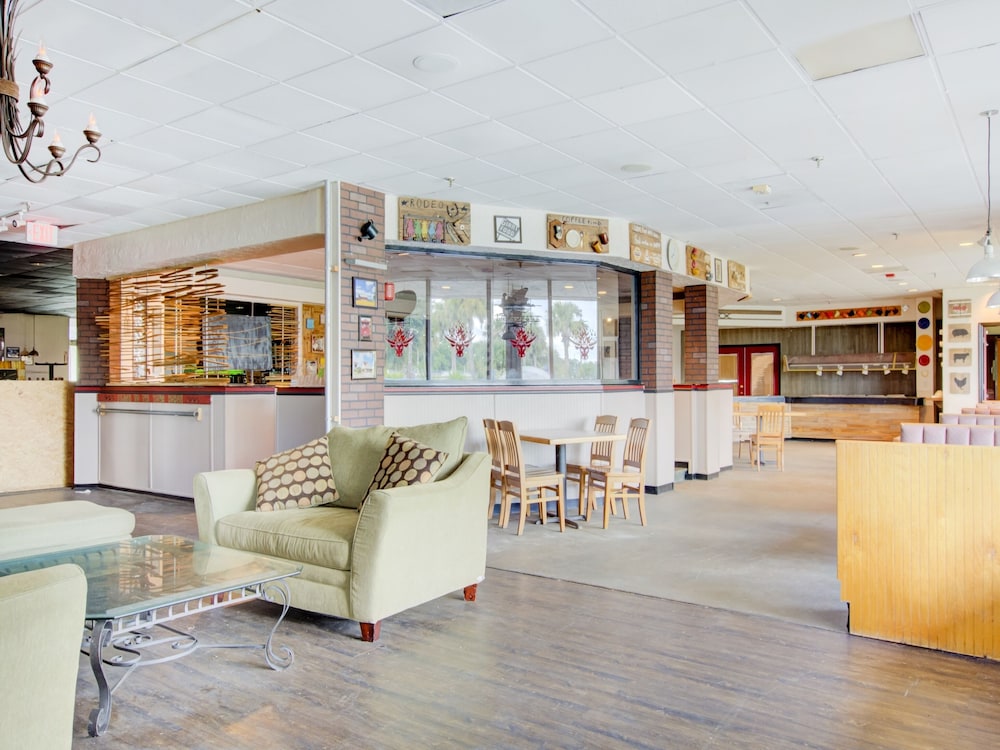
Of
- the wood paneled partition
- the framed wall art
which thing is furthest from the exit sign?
the wood paneled partition

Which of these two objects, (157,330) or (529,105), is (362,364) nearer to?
(529,105)

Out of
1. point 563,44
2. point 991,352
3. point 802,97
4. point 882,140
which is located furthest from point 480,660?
point 991,352

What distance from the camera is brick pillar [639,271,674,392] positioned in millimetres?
8148

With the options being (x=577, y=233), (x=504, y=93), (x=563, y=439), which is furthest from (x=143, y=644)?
(x=577, y=233)

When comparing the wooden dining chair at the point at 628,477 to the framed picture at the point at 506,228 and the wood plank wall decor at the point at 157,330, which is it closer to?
the framed picture at the point at 506,228

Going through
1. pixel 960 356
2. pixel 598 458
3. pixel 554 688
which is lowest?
pixel 554 688

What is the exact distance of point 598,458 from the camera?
6598mm

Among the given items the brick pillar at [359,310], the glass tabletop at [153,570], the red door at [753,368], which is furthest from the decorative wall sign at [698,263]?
the red door at [753,368]

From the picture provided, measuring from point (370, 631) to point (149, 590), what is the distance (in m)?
1.07

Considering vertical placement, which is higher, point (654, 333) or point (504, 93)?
point (504, 93)

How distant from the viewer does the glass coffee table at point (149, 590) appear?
2.60 metres

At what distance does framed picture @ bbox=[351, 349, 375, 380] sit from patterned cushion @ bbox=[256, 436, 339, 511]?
63.8 inches

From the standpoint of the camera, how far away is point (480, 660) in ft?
10.4

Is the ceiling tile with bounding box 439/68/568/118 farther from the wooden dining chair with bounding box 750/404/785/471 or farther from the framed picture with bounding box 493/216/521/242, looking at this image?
the wooden dining chair with bounding box 750/404/785/471
